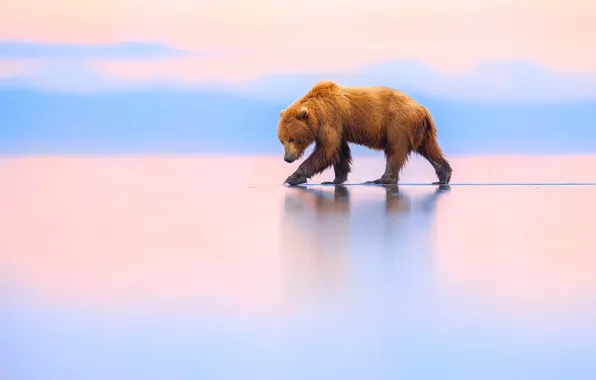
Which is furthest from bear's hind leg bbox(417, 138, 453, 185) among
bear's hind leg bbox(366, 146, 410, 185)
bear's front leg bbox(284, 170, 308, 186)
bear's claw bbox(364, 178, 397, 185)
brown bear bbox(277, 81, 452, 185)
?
bear's front leg bbox(284, 170, 308, 186)

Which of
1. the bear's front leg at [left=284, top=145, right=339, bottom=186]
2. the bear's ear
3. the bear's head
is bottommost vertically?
the bear's front leg at [left=284, top=145, right=339, bottom=186]

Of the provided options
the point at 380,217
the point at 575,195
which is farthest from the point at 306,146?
the point at 380,217

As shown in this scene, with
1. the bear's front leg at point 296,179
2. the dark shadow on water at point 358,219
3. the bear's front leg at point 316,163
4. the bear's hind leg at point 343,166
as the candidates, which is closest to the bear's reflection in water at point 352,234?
the dark shadow on water at point 358,219

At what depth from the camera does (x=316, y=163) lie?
10172 millimetres

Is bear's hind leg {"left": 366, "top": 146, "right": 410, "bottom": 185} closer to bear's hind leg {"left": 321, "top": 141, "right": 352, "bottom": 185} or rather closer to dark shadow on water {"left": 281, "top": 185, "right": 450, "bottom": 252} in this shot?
bear's hind leg {"left": 321, "top": 141, "right": 352, "bottom": 185}

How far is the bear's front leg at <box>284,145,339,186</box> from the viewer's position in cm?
1016

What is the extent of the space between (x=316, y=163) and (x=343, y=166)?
1.85 feet

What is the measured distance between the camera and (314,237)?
215 inches

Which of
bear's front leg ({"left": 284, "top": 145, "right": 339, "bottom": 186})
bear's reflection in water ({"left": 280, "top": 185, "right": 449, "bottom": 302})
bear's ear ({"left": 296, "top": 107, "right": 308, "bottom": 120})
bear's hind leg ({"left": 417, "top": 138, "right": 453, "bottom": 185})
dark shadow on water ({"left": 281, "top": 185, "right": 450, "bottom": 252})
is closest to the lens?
bear's reflection in water ({"left": 280, "top": 185, "right": 449, "bottom": 302})

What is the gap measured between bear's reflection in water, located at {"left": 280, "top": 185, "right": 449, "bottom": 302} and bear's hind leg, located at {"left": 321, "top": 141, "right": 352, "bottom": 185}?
A: 68.3 inches

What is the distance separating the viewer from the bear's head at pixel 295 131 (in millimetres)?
10141

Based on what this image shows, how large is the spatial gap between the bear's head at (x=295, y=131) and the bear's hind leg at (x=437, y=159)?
1384 millimetres

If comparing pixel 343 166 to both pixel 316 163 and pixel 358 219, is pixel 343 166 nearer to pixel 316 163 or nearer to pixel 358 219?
pixel 316 163

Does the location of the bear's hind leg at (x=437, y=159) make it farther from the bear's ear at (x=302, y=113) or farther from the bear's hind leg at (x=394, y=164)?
the bear's ear at (x=302, y=113)
